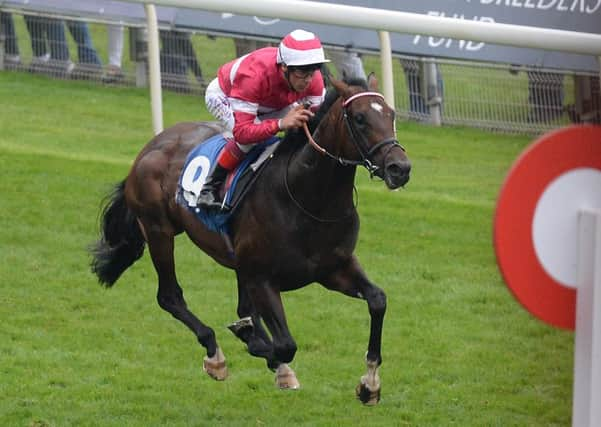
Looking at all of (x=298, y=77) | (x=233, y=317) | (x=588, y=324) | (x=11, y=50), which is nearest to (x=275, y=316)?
(x=298, y=77)

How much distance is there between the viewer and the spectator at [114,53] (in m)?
12.6

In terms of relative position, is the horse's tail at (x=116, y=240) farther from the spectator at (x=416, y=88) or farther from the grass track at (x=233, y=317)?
the spectator at (x=416, y=88)

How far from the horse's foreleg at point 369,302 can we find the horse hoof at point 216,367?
2.84 feet

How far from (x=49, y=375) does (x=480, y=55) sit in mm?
6010

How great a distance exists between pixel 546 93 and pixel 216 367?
5.76 metres

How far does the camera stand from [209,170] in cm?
627

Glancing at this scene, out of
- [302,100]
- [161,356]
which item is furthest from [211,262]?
[302,100]

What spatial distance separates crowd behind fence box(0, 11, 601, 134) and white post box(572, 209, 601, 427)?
792cm

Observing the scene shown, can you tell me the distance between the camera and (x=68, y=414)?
254 inches

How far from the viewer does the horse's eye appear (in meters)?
5.31

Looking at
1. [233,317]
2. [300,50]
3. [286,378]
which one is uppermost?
[300,50]

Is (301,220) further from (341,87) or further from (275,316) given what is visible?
(341,87)

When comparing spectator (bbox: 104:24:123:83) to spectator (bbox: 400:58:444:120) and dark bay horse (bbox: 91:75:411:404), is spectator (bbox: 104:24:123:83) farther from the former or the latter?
dark bay horse (bbox: 91:75:411:404)

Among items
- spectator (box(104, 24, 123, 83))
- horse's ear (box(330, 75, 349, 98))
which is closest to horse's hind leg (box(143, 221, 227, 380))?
horse's ear (box(330, 75, 349, 98))
